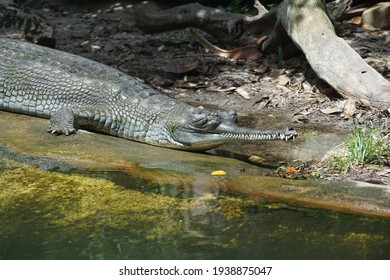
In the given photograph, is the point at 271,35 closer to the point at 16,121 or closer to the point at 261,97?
the point at 261,97

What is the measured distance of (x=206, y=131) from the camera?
614 cm

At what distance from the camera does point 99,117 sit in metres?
6.65

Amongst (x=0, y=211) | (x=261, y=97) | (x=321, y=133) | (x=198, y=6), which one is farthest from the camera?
(x=198, y=6)

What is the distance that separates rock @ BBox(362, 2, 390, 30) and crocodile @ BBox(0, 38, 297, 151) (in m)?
3.59

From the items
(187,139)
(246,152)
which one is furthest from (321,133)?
(187,139)

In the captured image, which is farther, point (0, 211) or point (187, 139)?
point (187, 139)

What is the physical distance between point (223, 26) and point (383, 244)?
18.5 ft

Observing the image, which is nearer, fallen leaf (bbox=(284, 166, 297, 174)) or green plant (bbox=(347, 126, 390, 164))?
green plant (bbox=(347, 126, 390, 164))

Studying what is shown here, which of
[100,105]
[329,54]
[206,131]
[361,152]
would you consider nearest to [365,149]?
[361,152]

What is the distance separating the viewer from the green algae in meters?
4.09

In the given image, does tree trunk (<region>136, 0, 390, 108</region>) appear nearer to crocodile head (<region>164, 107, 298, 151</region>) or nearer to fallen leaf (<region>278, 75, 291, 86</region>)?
fallen leaf (<region>278, 75, 291, 86</region>)

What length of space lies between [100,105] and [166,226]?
9.59ft

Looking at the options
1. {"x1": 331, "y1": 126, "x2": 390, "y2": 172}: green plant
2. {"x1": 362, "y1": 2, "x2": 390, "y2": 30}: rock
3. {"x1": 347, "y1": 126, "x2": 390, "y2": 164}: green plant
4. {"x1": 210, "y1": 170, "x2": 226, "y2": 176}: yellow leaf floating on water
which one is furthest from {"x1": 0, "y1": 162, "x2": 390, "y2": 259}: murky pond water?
{"x1": 362, "y1": 2, "x2": 390, "y2": 30}: rock

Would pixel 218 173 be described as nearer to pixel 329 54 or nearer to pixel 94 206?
pixel 94 206
